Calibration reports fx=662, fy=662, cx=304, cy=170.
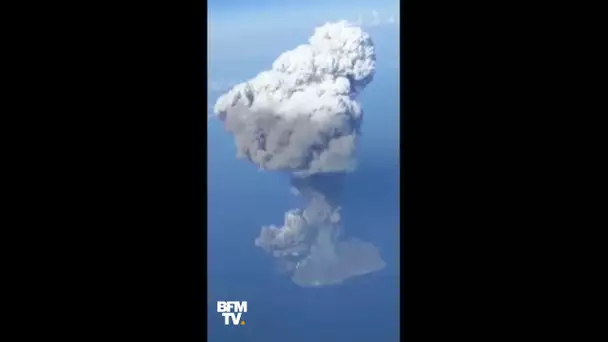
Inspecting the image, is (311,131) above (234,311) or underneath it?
above

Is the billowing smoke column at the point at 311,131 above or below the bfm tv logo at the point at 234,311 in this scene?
above

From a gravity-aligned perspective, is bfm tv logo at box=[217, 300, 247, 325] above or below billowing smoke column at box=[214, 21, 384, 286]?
below
